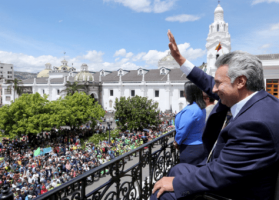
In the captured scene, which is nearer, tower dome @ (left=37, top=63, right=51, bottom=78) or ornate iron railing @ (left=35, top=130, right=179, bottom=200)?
ornate iron railing @ (left=35, top=130, right=179, bottom=200)

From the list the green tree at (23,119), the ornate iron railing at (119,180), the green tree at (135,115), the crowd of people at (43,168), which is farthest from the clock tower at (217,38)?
the ornate iron railing at (119,180)

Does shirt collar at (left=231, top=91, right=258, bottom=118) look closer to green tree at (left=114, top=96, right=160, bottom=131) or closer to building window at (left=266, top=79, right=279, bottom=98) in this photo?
building window at (left=266, top=79, right=279, bottom=98)

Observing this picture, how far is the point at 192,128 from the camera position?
2.74m

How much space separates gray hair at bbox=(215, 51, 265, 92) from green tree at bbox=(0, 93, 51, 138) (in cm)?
1955

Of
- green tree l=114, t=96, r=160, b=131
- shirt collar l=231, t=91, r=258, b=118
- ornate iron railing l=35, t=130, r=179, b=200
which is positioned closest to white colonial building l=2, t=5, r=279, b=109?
green tree l=114, t=96, r=160, b=131

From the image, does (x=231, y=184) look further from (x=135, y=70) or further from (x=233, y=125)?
(x=135, y=70)

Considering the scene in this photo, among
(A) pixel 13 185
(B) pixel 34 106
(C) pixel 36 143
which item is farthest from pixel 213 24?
(A) pixel 13 185

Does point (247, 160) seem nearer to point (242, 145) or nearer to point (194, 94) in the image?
point (242, 145)

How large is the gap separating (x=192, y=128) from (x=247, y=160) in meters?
1.57

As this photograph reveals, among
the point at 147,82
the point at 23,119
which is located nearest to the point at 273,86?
the point at 23,119

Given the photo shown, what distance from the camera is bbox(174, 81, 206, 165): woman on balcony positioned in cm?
269

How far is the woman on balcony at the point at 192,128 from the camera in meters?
2.69

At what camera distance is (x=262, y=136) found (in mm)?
1136

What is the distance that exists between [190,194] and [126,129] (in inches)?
865
